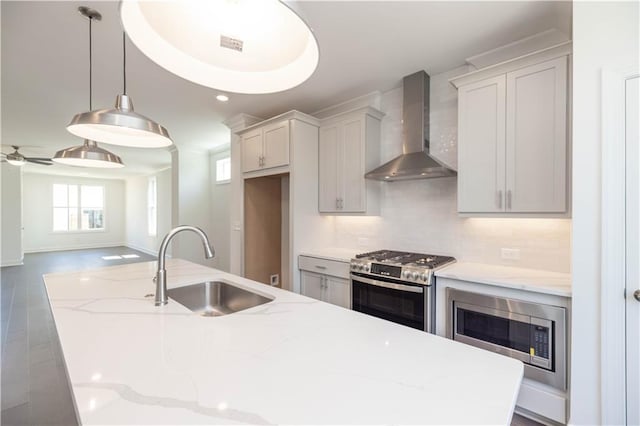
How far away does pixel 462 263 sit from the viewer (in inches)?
101

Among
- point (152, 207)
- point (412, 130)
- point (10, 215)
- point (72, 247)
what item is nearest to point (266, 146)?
point (412, 130)

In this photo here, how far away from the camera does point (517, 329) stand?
1915mm

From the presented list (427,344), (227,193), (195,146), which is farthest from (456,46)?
(195,146)

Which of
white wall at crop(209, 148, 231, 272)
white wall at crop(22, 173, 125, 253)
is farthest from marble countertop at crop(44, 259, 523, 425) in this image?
white wall at crop(22, 173, 125, 253)

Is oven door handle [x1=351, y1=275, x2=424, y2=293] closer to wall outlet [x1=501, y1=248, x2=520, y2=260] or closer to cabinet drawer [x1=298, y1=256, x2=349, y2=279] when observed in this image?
cabinet drawer [x1=298, y1=256, x2=349, y2=279]

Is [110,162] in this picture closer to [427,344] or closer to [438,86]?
[427,344]

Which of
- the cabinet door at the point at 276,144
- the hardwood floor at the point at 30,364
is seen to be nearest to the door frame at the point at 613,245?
the cabinet door at the point at 276,144

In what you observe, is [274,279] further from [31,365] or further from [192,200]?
[192,200]

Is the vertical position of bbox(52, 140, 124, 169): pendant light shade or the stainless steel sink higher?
bbox(52, 140, 124, 169): pendant light shade

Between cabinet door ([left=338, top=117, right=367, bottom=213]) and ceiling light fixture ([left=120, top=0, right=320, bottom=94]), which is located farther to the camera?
cabinet door ([left=338, top=117, right=367, bottom=213])

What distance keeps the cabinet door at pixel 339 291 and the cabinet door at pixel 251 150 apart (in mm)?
1677

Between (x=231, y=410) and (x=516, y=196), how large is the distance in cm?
225

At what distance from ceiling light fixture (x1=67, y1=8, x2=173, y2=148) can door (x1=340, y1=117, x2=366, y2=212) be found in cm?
185

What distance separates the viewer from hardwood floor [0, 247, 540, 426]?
193 cm
